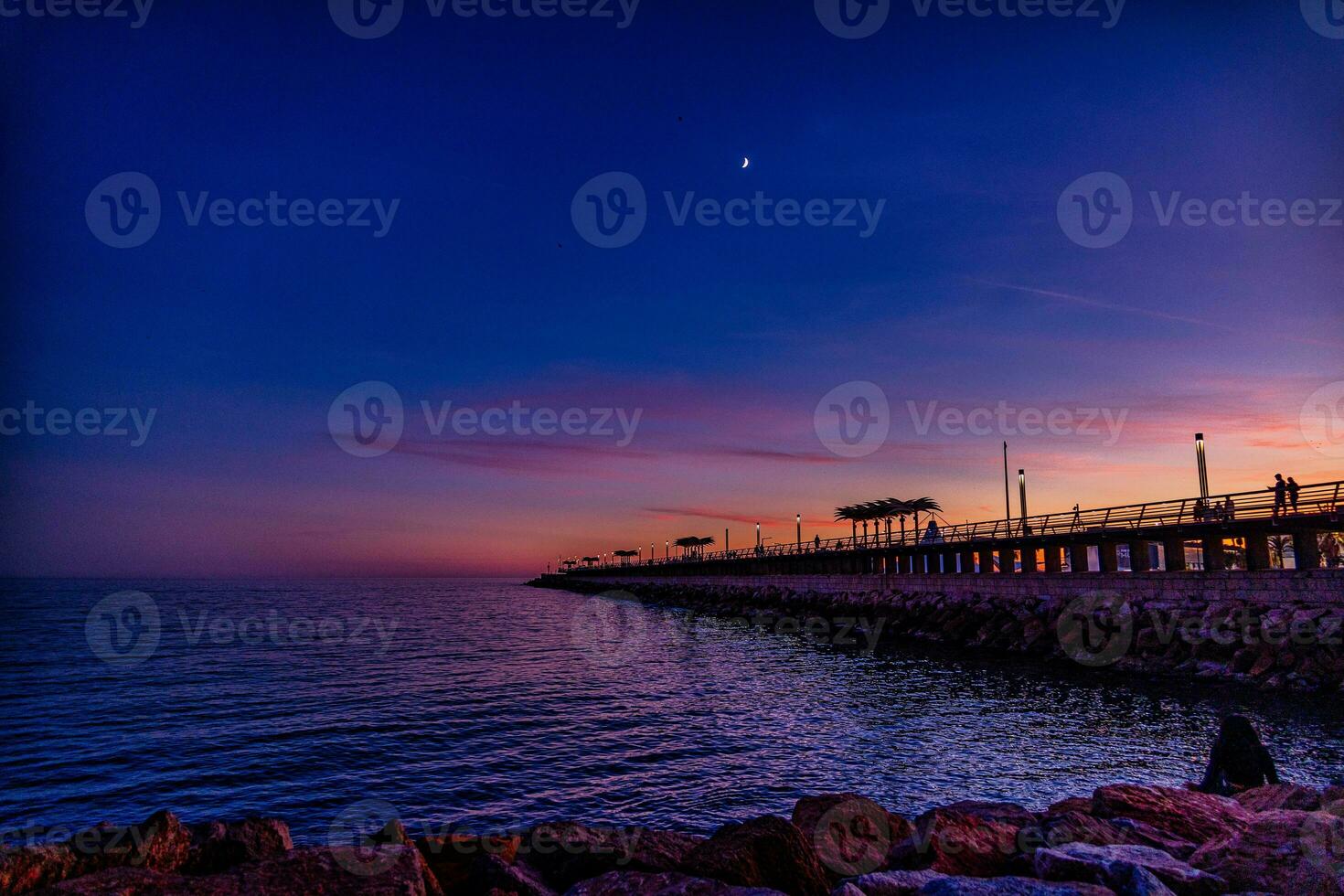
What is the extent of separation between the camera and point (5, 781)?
15.5 m

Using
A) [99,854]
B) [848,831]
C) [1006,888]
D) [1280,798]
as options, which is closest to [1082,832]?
[848,831]

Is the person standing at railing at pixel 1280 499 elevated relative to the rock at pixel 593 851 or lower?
elevated

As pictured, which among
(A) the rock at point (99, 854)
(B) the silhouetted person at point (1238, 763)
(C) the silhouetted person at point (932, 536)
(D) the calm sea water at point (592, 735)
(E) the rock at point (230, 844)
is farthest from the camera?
(C) the silhouetted person at point (932, 536)

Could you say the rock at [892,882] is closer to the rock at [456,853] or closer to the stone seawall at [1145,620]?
the rock at [456,853]

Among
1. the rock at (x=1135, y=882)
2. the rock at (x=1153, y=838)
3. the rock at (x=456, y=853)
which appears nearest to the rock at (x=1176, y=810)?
the rock at (x=1153, y=838)

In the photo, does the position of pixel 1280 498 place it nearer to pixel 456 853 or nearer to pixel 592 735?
pixel 592 735

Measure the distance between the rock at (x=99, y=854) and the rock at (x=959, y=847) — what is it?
7716mm

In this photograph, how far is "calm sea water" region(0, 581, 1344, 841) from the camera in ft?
45.3

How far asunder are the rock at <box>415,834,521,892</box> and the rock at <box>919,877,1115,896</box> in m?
4.50

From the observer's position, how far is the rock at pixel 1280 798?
30.6 ft

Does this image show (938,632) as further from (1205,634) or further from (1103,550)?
(1205,634)

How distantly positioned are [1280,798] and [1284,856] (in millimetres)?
3720

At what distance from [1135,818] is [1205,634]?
20559 millimetres

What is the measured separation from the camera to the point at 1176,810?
346 inches
